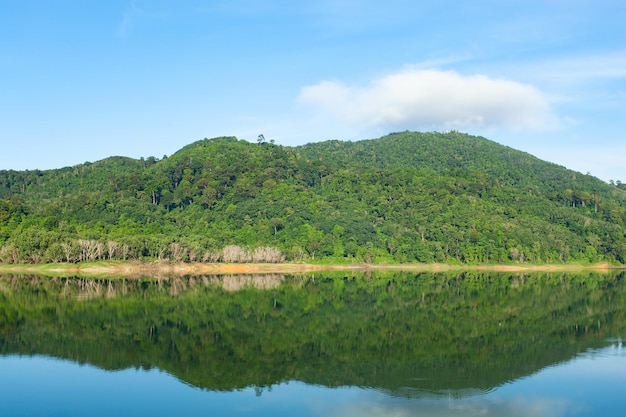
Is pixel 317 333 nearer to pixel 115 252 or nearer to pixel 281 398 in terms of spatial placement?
pixel 281 398

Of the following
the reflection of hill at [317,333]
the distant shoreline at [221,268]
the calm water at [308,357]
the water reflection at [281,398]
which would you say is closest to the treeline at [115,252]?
the distant shoreline at [221,268]

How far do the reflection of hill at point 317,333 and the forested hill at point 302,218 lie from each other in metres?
51.7

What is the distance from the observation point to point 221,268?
11550cm

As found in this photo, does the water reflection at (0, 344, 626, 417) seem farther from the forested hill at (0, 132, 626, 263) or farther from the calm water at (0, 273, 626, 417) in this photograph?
the forested hill at (0, 132, 626, 263)

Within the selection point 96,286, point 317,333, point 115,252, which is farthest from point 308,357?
point 115,252

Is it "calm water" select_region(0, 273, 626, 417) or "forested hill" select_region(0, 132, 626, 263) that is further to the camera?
"forested hill" select_region(0, 132, 626, 263)

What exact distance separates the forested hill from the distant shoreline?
2390mm

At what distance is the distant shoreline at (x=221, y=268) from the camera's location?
102 metres

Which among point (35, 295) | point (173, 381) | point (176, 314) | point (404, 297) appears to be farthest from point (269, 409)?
point (35, 295)

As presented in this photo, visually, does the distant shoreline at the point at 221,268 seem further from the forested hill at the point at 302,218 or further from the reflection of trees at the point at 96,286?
the reflection of trees at the point at 96,286

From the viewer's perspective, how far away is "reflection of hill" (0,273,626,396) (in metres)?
28.9

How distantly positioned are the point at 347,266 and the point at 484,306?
73914 mm

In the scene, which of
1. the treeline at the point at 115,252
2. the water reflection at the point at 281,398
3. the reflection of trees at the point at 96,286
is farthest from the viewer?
the treeline at the point at 115,252

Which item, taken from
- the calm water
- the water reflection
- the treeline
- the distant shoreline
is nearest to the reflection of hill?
the calm water
